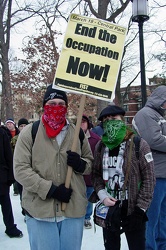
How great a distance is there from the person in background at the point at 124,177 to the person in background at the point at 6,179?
6.52 feet

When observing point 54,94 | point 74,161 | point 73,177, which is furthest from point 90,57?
point 73,177

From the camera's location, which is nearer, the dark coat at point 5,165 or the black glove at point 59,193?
the black glove at point 59,193

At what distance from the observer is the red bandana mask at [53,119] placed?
94.2 inches

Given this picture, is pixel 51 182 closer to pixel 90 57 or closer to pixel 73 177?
pixel 73 177

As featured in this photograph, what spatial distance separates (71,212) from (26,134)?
74cm

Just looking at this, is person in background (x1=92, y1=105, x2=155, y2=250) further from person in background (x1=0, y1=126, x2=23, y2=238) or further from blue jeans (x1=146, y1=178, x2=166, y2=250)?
person in background (x1=0, y1=126, x2=23, y2=238)

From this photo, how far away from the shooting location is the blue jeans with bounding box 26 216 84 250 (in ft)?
7.58

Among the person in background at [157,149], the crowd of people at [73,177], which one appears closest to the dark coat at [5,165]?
the crowd of people at [73,177]

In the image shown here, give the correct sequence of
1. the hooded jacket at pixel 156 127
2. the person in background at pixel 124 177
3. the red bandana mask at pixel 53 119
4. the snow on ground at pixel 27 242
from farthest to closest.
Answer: the snow on ground at pixel 27 242 < the hooded jacket at pixel 156 127 < the person in background at pixel 124 177 < the red bandana mask at pixel 53 119

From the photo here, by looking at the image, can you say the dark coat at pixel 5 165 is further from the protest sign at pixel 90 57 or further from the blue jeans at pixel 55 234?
the protest sign at pixel 90 57

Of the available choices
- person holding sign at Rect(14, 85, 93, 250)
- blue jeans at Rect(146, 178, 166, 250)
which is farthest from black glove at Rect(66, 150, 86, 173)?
blue jeans at Rect(146, 178, 166, 250)

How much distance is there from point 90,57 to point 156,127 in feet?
3.81

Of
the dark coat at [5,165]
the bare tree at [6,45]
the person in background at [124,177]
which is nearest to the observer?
the person in background at [124,177]

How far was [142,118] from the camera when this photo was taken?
10.5 ft
